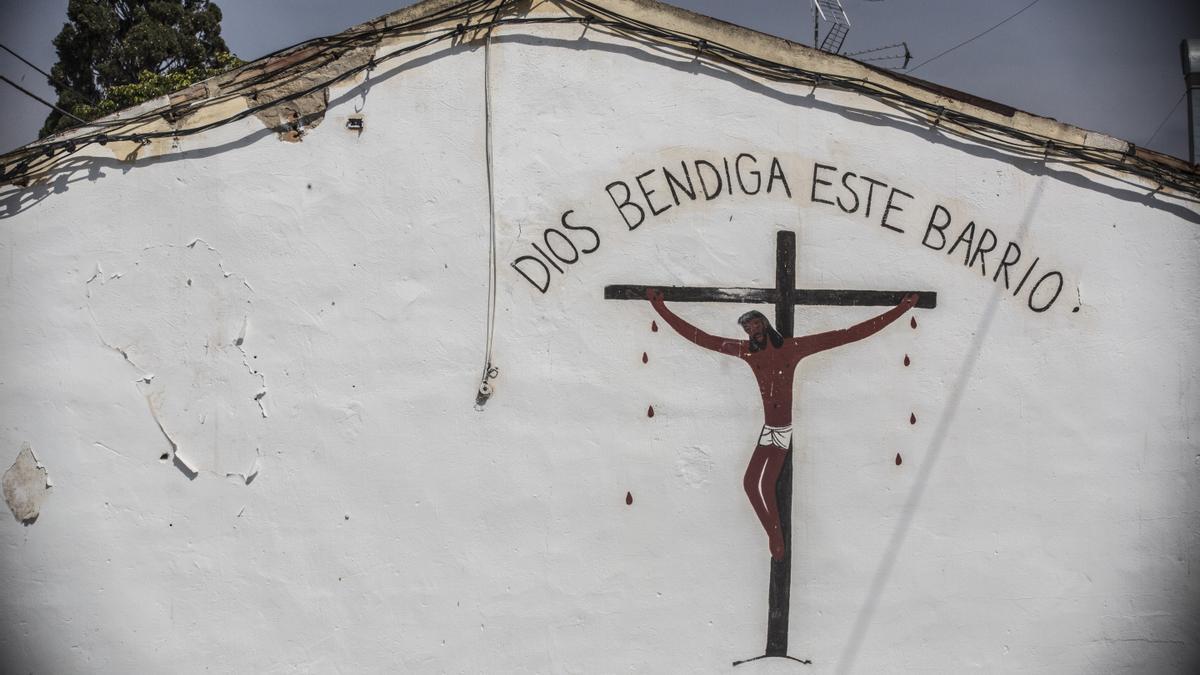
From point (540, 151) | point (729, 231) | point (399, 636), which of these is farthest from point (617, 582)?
point (540, 151)

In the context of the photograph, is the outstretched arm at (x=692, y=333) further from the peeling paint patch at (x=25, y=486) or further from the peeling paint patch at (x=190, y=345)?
the peeling paint patch at (x=25, y=486)

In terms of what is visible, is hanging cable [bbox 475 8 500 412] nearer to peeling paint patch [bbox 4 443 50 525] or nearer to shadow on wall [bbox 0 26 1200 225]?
shadow on wall [bbox 0 26 1200 225]

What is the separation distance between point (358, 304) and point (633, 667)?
2.30m

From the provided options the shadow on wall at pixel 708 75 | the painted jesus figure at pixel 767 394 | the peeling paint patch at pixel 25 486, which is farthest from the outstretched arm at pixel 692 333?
the peeling paint patch at pixel 25 486

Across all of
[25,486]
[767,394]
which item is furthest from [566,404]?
[25,486]

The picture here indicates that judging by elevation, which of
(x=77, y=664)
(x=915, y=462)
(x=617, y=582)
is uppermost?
(x=915, y=462)

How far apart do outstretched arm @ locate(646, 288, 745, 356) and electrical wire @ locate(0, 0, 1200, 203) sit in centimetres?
126

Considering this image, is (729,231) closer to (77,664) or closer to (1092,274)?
(1092,274)

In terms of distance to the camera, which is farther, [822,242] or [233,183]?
[822,242]

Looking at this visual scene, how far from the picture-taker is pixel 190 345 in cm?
420

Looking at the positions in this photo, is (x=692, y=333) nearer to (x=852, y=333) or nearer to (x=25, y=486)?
(x=852, y=333)

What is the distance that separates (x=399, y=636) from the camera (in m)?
4.31

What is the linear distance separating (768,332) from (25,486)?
3.72 metres

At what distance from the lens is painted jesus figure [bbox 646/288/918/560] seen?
14.6ft
